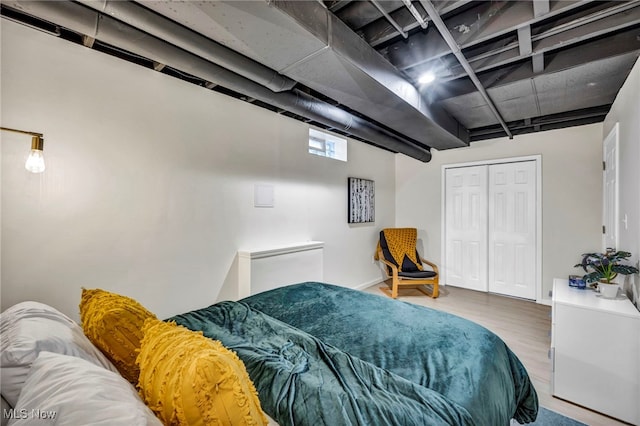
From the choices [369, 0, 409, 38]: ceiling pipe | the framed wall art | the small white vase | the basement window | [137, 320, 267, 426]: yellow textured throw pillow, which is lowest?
the small white vase

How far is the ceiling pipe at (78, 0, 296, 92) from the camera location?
1.45 m

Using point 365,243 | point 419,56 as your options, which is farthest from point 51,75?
point 365,243

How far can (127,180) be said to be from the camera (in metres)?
2.13

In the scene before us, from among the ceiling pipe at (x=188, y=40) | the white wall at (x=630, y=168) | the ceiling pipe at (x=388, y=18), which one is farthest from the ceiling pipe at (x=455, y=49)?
the ceiling pipe at (x=188, y=40)

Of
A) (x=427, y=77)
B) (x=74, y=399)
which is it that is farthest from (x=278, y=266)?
Result: (x=74, y=399)

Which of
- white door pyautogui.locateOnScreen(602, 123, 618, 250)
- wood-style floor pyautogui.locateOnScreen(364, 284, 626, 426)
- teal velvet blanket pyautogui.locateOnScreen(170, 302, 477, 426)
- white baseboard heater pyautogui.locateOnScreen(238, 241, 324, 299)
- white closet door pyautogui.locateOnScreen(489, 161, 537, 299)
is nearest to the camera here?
teal velvet blanket pyautogui.locateOnScreen(170, 302, 477, 426)

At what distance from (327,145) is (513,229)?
3050mm

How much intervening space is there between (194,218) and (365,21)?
210 cm

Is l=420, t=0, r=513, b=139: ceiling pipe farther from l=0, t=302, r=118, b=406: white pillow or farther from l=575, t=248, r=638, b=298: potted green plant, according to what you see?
l=0, t=302, r=118, b=406: white pillow

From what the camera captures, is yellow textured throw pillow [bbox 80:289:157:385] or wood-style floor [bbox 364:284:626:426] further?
wood-style floor [bbox 364:284:626:426]

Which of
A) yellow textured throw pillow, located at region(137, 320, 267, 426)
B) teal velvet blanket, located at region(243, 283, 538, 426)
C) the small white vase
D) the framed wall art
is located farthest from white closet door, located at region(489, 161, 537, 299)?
yellow textured throw pillow, located at region(137, 320, 267, 426)

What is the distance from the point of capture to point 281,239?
3330 millimetres

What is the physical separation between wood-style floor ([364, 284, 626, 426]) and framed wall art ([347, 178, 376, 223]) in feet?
3.86

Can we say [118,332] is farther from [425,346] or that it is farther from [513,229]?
[513,229]
